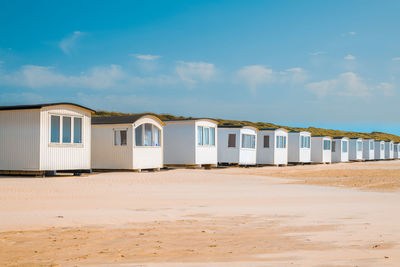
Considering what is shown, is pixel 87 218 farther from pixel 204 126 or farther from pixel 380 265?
pixel 204 126

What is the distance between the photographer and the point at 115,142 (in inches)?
888

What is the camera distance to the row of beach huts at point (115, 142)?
18656 millimetres

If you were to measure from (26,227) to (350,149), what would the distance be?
46164mm

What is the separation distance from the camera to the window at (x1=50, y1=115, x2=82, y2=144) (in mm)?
18938

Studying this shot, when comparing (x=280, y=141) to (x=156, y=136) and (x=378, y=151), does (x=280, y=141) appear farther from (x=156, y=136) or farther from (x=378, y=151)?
(x=378, y=151)

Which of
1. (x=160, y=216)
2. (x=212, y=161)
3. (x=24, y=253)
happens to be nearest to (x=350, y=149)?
(x=212, y=161)

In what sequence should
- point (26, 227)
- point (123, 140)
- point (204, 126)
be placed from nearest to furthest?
point (26, 227) → point (123, 140) → point (204, 126)

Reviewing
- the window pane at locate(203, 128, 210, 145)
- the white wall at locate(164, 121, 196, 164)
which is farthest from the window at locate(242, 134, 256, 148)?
the white wall at locate(164, 121, 196, 164)

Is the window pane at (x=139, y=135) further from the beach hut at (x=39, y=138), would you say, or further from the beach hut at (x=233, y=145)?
the beach hut at (x=233, y=145)

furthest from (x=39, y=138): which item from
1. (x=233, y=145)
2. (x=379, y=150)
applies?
(x=379, y=150)

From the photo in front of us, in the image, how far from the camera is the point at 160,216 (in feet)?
26.9

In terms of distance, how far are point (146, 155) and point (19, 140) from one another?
630cm

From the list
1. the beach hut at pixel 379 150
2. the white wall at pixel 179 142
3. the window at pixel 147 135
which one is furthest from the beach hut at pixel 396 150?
the window at pixel 147 135

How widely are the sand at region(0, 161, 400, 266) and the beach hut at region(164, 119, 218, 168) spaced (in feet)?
46.3
